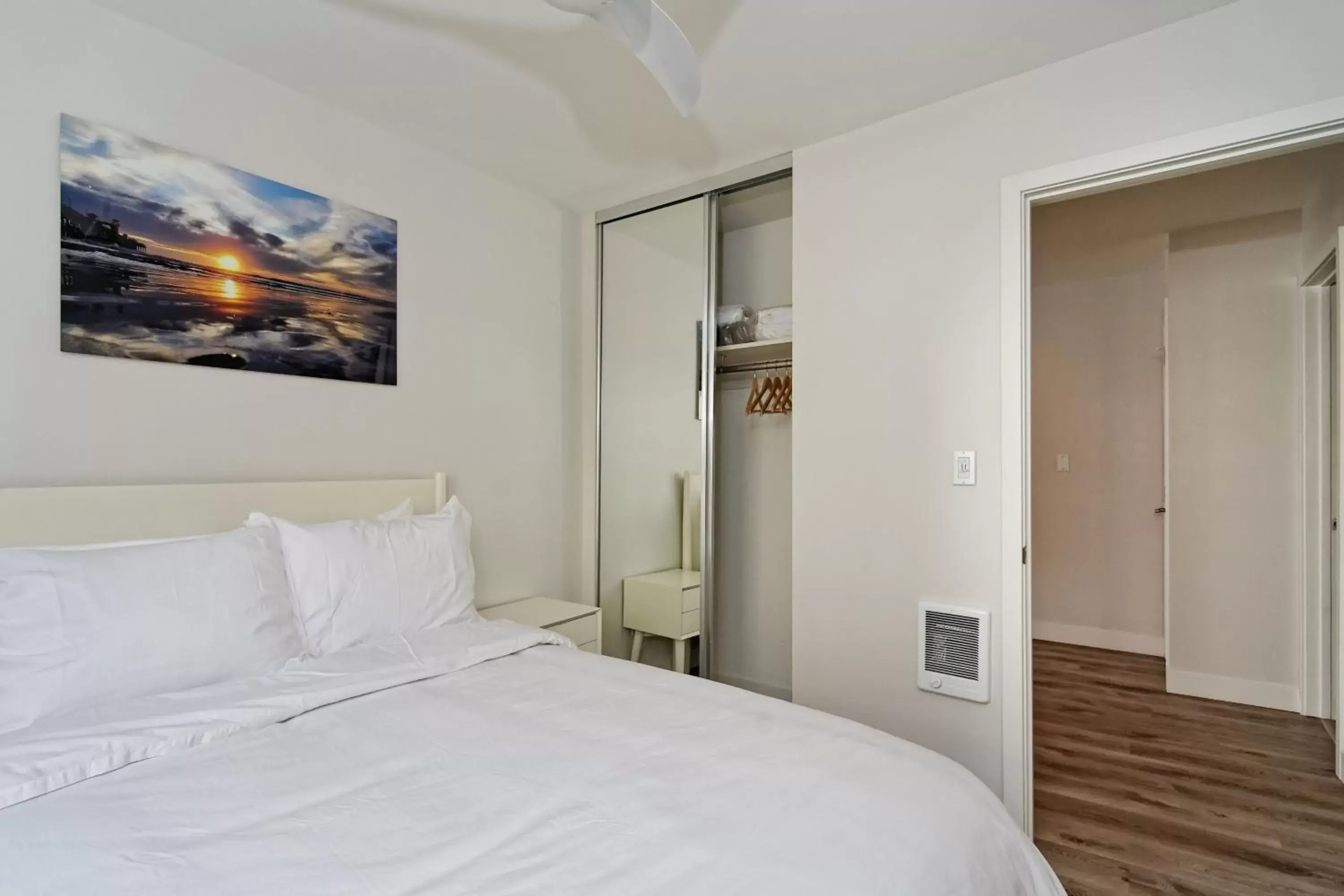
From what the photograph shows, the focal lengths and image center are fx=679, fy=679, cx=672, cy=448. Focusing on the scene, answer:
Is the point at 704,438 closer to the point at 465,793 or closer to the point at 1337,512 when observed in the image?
the point at 465,793

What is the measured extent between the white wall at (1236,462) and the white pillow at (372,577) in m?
3.81

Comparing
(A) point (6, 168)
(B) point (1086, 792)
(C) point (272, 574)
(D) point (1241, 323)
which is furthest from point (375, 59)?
(D) point (1241, 323)

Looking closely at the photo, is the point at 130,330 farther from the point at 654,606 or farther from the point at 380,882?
the point at 654,606

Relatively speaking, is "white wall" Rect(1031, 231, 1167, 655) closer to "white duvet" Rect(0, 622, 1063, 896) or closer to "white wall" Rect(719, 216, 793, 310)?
"white wall" Rect(719, 216, 793, 310)

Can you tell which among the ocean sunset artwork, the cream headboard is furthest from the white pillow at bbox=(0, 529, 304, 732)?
the ocean sunset artwork

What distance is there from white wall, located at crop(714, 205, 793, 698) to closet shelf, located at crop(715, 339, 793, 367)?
0.34 ft

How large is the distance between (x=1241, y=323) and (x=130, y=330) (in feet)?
16.0

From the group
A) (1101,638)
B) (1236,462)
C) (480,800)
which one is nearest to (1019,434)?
(480,800)

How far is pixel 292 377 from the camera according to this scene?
7.57 ft

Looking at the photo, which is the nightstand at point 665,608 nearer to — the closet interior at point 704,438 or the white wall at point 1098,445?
the closet interior at point 704,438

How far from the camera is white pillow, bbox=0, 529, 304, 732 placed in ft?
4.47

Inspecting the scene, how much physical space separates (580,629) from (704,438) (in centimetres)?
98

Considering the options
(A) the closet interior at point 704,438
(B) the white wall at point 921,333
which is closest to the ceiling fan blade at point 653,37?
(B) the white wall at point 921,333

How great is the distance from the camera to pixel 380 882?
3.15 ft
